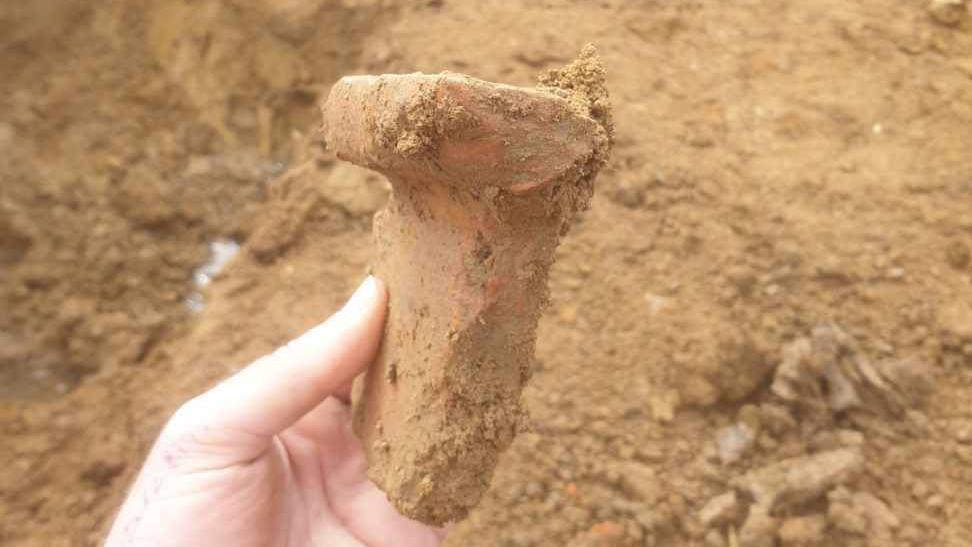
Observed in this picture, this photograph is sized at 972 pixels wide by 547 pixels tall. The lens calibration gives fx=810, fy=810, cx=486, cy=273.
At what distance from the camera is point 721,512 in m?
1.97

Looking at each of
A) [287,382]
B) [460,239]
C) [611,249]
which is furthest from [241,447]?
[611,249]

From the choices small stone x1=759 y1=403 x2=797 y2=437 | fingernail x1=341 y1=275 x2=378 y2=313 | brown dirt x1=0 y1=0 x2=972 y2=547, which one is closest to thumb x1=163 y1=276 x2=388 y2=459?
fingernail x1=341 y1=275 x2=378 y2=313

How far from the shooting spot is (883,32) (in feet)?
8.92

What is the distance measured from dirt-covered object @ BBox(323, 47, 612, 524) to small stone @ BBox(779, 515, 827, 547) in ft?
2.82

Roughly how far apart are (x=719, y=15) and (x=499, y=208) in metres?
1.97

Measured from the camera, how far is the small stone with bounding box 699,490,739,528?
1.97 meters

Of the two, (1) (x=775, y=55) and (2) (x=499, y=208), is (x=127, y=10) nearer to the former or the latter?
(1) (x=775, y=55)

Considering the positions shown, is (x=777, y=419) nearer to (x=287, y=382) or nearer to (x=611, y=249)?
(x=611, y=249)

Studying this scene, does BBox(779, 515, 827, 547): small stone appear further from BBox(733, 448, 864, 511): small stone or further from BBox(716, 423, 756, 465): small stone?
BBox(716, 423, 756, 465): small stone

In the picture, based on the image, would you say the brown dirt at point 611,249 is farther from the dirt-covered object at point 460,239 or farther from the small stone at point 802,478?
the dirt-covered object at point 460,239

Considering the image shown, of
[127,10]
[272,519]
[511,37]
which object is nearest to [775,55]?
[511,37]

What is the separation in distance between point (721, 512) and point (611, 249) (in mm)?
806

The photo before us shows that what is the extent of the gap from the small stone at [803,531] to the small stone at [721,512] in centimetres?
12

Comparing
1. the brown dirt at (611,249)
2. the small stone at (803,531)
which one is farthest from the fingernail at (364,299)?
the small stone at (803,531)
